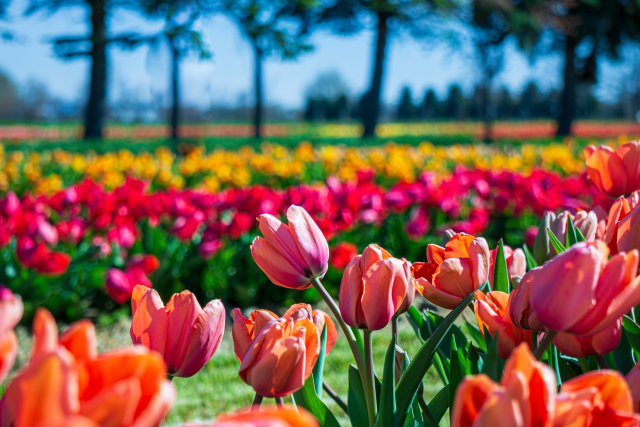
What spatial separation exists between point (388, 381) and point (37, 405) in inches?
16.7

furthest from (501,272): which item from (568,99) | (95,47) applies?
(568,99)

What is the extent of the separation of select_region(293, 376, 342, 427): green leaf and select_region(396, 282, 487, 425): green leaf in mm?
106

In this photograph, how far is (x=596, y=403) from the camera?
40 centimetres

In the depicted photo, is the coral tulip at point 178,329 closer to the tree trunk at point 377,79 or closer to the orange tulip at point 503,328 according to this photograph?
the orange tulip at point 503,328

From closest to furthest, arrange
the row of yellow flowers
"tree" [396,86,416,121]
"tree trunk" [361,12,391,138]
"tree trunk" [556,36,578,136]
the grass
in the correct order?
the grass, the row of yellow flowers, "tree trunk" [361,12,391,138], "tree trunk" [556,36,578,136], "tree" [396,86,416,121]

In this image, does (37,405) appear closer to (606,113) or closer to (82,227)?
(82,227)

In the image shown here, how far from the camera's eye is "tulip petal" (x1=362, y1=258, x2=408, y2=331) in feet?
2.21

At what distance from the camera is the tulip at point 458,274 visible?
29.0 inches

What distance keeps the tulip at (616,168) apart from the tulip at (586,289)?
1.80ft

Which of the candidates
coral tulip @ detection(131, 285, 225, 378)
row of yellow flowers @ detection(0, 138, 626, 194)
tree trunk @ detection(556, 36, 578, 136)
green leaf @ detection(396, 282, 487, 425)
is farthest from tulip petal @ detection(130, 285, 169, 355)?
tree trunk @ detection(556, 36, 578, 136)

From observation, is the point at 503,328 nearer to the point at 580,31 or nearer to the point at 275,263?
the point at 275,263

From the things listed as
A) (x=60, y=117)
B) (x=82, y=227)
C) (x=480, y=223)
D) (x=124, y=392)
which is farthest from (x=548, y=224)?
(x=60, y=117)

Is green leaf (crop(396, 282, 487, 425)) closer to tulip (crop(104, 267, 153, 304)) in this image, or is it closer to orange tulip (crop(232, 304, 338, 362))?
orange tulip (crop(232, 304, 338, 362))

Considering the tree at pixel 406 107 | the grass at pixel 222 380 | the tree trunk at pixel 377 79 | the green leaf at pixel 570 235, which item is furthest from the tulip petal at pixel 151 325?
the tree at pixel 406 107
